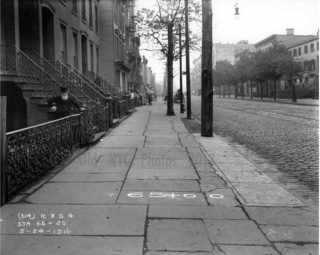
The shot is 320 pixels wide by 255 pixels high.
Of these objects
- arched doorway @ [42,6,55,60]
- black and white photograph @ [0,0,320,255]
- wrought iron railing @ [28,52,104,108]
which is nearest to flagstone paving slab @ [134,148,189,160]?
black and white photograph @ [0,0,320,255]

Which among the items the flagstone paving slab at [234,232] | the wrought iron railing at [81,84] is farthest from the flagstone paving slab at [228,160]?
the wrought iron railing at [81,84]

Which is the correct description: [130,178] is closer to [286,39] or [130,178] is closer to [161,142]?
[161,142]

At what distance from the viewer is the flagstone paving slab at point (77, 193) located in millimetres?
5352

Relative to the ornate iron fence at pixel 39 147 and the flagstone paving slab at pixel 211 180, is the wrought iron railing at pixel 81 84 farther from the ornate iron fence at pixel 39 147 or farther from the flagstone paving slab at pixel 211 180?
the flagstone paving slab at pixel 211 180

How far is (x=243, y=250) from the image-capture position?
372 centimetres

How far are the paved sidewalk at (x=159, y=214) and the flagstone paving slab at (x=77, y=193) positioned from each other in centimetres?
1

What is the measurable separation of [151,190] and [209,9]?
28.6ft

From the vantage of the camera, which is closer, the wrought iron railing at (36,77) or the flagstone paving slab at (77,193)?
the flagstone paving slab at (77,193)

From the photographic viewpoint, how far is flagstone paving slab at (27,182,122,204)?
5352 mm

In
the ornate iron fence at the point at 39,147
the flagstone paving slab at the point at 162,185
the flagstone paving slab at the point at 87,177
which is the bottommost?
the flagstone paving slab at the point at 162,185

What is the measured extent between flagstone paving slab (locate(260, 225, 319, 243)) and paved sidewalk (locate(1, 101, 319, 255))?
0.04 ft

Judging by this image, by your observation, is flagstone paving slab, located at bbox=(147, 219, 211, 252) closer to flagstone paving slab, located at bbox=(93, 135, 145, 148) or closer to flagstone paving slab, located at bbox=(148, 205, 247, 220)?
flagstone paving slab, located at bbox=(148, 205, 247, 220)

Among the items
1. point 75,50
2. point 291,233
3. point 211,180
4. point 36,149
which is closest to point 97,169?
point 36,149

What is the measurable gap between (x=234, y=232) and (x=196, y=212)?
796 millimetres
